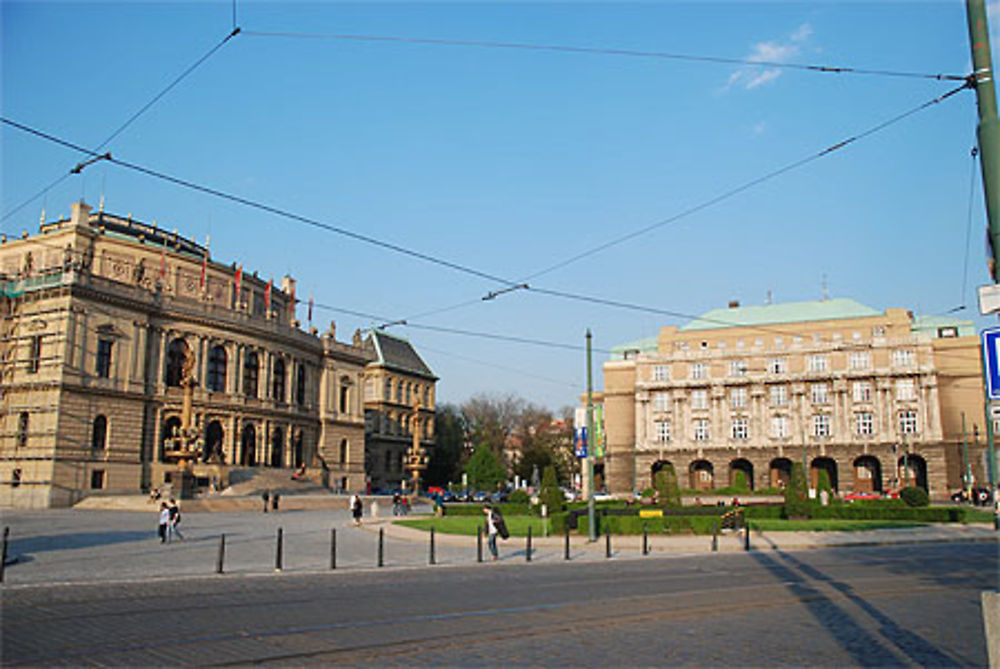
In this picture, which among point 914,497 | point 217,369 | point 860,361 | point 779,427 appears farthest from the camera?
point 779,427

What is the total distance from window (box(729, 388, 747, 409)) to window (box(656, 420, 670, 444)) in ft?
23.4

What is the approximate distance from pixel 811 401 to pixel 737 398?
7295 millimetres

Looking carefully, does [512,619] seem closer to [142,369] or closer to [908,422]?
[142,369]

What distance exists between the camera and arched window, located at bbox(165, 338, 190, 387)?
6525 cm

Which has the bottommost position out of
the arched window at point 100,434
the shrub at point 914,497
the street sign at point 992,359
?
the shrub at point 914,497

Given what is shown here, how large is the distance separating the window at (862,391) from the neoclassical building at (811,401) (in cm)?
14

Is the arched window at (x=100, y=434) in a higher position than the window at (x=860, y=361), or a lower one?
lower

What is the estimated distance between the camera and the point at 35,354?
56.8 meters

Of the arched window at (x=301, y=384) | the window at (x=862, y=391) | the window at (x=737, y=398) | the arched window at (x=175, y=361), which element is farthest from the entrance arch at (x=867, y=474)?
the arched window at (x=175, y=361)

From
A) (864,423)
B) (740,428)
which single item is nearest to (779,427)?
(740,428)

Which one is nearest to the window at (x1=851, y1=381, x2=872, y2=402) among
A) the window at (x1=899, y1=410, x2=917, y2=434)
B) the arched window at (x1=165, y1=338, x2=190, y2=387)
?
the window at (x1=899, y1=410, x2=917, y2=434)

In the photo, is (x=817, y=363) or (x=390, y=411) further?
(x=390, y=411)

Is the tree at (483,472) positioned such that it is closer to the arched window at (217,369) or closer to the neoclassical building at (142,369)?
the neoclassical building at (142,369)

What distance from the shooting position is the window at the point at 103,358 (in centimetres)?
5838
